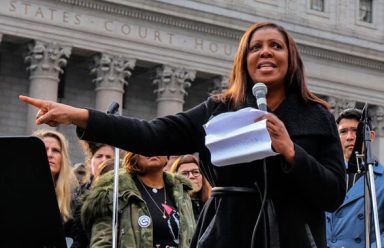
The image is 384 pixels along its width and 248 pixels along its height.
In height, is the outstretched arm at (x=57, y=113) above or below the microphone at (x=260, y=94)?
below

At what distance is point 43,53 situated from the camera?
84.7 ft

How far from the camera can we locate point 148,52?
2827 cm

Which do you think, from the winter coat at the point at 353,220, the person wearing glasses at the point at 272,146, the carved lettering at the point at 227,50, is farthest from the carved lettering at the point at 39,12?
the person wearing glasses at the point at 272,146

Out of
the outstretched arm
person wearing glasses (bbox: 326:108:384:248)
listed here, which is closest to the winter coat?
person wearing glasses (bbox: 326:108:384:248)

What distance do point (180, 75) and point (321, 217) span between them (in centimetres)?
2554

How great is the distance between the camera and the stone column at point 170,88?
92.7 ft

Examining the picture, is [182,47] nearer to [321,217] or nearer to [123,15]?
[123,15]

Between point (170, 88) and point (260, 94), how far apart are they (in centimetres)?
2523

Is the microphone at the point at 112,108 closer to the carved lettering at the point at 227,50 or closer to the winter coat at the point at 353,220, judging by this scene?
the winter coat at the point at 353,220

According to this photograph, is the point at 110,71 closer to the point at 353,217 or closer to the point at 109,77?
the point at 109,77

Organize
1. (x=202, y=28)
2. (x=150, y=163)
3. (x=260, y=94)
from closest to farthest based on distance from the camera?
(x=260, y=94)
(x=150, y=163)
(x=202, y=28)

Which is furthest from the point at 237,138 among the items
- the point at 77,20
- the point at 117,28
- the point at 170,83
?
the point at 170,83

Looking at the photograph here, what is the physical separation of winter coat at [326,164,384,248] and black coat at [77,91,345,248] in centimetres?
308

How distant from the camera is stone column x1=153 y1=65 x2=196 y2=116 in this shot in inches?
1113
